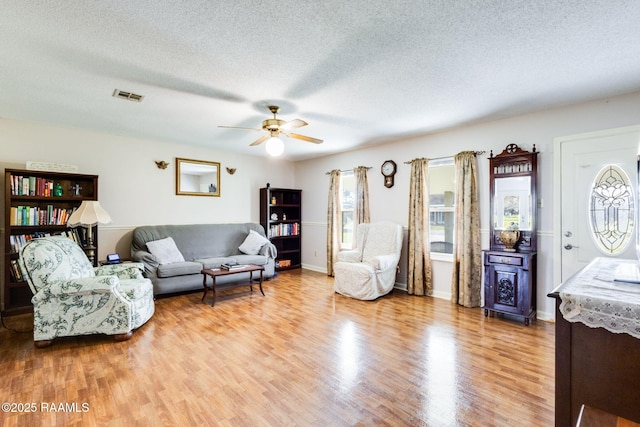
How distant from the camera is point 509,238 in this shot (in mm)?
3592

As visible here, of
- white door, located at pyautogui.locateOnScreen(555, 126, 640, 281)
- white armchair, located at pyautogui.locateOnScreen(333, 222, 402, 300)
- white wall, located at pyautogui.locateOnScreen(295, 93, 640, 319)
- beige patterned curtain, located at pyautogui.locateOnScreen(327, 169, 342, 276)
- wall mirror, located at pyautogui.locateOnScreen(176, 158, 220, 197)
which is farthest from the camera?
beige patterned curtain, located at pyautogui.locateOnScreen(327, 169, 342, 276)

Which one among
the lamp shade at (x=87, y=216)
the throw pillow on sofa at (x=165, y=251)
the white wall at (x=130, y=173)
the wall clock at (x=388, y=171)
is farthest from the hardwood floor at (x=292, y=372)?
the wall clock at (x=388, y=171)

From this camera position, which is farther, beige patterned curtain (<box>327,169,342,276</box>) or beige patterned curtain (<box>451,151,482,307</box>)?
beige patterned curtain (<box>327,169,342,276</box>)

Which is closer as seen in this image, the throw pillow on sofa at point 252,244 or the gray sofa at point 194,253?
the gray sofa at point 194,253

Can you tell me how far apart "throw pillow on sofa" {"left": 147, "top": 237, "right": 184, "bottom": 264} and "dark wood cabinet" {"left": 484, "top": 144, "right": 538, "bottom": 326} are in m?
4.42

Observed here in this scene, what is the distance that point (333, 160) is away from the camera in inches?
241

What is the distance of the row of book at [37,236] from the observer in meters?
3.66

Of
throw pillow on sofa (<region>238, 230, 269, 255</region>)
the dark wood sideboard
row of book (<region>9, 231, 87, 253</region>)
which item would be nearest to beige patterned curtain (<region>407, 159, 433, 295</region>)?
throw pillow on sofa (<region>238, 230, 269, 255</region>)

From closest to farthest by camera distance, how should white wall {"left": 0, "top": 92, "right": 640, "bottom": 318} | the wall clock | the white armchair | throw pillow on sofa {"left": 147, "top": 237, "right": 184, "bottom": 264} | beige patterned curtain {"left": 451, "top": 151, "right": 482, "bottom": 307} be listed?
white wall {"left": 0, "top": 92, "right": 640, "bottom": 318}
beige patterned curtain {"left": 451, "top": 151, "right": 482, "bottom": 307}
the white armchair
throw pillow on sofa {"left": 147, "top": 237, "right": 184, "bottom": 264}
the wall clock

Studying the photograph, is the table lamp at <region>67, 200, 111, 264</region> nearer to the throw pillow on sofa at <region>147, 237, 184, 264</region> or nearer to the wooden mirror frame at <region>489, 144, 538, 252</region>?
the throw pillow on sofa at <region>147, 237, 184, 264</region>

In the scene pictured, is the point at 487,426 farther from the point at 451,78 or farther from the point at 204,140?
the point at 204,140

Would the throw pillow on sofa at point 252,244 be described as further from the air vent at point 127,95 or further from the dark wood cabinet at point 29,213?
the air vent at point 127,95

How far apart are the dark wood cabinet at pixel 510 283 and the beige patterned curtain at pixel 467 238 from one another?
1.03 ft

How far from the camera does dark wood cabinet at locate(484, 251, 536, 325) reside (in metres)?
3.36
